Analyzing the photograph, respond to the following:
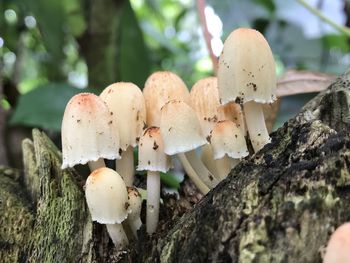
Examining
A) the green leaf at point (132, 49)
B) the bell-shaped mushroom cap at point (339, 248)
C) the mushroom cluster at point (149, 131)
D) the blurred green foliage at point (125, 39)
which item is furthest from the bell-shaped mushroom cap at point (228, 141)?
the green leaf at point (132, 49)

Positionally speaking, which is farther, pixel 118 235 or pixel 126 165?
pixel 126 165

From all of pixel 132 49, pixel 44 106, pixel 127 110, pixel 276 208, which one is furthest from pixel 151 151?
pixel 132 49

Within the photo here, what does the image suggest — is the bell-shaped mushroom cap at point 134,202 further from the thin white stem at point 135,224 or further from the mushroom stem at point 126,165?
the mushroom stem at point 126,165

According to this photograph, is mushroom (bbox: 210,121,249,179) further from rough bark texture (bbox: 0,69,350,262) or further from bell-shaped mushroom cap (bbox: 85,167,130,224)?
bell-shaped mushroom cap (bbox: 85,167,130,224)

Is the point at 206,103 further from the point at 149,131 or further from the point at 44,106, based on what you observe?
the point at 44,106

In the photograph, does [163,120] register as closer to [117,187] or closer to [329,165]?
[117,187]
